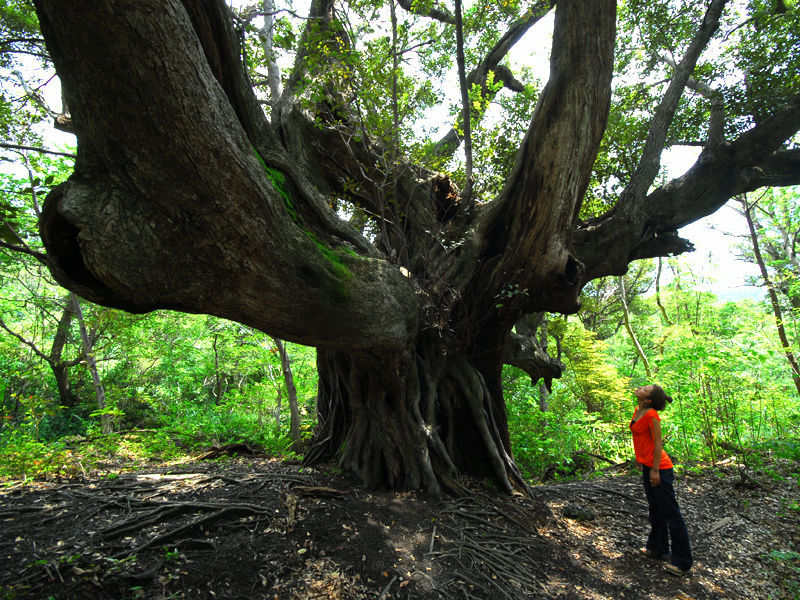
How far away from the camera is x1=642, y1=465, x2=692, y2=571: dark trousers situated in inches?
127

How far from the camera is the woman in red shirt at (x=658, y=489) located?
10.6 ft

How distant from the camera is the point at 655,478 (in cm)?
335

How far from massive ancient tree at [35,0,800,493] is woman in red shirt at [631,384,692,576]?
4.95 feet

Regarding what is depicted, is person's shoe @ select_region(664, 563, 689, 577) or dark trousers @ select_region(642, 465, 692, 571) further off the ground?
dark trousers @ select_region(642, 465, 692, 571)

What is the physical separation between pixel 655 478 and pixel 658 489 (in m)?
0.13

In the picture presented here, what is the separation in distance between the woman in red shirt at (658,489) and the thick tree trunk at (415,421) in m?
1.36

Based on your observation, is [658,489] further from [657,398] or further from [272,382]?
[272,382]

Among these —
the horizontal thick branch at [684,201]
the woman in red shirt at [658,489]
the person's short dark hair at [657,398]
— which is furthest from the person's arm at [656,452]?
the horizontal thick branch at [684,201]

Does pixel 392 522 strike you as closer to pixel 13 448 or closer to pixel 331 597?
pixel 331 597

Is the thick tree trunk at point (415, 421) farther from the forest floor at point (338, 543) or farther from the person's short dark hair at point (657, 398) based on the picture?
the person's short dark hair at point (657, 398)

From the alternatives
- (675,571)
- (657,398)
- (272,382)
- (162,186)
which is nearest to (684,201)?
(657,398)

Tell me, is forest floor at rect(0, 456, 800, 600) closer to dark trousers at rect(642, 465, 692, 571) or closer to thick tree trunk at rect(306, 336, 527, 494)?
dark trousers at rect(642, 465, 692, 571)

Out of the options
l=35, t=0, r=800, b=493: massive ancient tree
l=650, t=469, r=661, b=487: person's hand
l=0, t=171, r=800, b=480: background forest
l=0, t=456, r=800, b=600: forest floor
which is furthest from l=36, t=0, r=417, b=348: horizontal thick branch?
l=650, t=469, r=661, b=487: person's hand

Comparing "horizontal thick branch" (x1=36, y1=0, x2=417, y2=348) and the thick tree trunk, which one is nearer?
"horizontal thick branch" (x1=36, y1=0, x2=417, y2=348)
